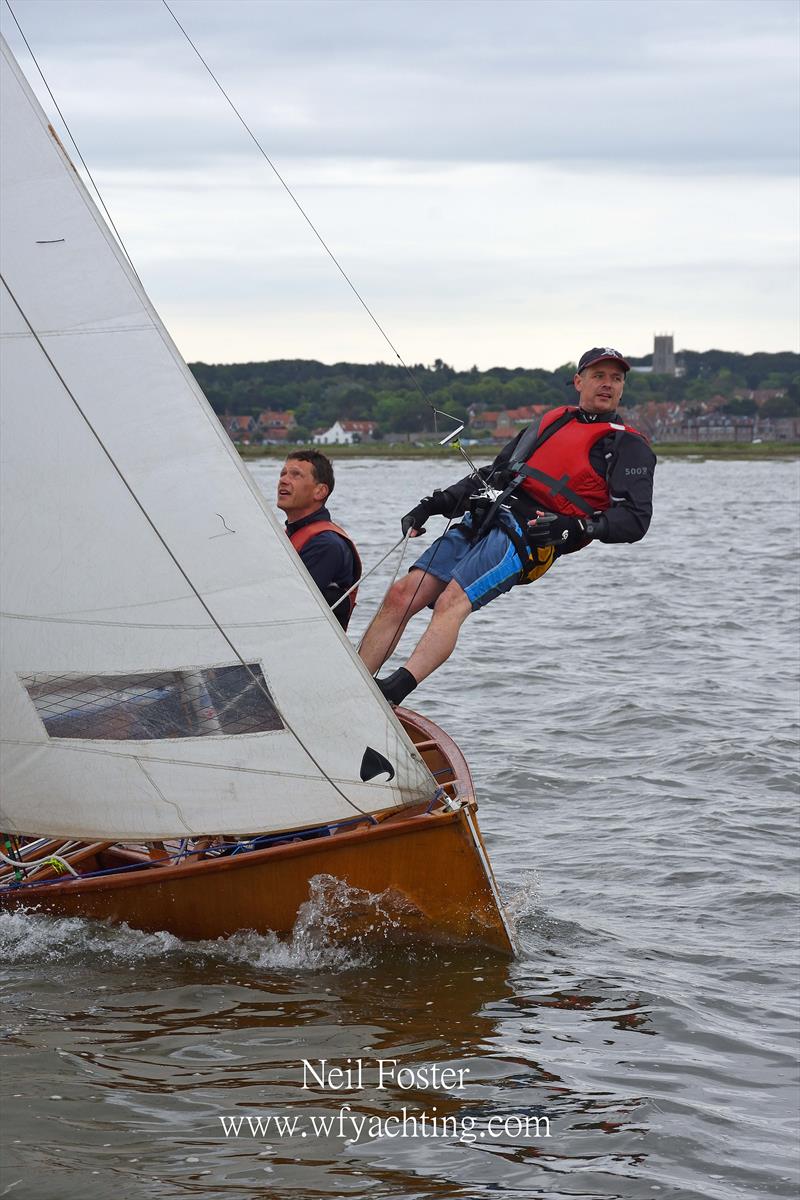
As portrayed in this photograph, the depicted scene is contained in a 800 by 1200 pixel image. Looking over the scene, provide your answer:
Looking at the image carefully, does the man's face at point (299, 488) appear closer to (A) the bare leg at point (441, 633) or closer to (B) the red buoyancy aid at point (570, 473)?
(A) the bare leg at point (441, 633)

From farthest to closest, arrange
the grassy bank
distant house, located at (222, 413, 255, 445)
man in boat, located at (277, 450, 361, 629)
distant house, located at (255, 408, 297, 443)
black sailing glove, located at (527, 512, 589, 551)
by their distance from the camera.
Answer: distant house, located at (255, 408, 297, 443), distant house, located at (222, 413, 255, 445), the grassy bank, black sailing glove, located at (527, 512, 589, 551), man in boat, located at (277, 450, 361, 629)

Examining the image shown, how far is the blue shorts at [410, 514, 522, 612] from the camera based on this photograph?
21.8 ft

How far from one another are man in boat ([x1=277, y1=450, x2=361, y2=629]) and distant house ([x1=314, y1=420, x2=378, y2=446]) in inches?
4036

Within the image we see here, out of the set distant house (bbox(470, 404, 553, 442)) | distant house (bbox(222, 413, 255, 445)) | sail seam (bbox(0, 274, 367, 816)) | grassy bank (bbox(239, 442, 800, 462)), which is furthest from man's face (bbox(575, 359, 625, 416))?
distant house (bbox(222, 413, 255, 445))

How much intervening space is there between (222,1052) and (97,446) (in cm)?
204

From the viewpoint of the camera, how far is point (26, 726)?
5477mm

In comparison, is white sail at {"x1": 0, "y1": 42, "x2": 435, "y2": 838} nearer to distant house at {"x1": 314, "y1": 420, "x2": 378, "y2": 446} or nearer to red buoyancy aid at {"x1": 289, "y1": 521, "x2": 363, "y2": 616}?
red buoyancy aid at {"x1": 289, "y1": 521, "x2": 363, "y2": 616}

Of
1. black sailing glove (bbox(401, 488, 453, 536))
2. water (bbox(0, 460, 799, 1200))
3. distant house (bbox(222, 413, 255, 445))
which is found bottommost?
water (bbox(0, 460, 799, 1200))

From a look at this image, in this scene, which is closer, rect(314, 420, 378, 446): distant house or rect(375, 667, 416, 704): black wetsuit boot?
rect(375, 667, 416, 704): black wetsuit boot

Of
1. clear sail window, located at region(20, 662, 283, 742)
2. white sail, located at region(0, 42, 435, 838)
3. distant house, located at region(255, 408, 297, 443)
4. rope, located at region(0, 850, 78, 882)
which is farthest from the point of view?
distant house, located at region(255, 408, 297, 443)

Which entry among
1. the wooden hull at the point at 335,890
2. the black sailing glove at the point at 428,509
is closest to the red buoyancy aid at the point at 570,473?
the black sailing glove at the point at 428,509

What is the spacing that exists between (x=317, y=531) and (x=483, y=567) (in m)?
0.72

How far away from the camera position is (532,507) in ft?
22.4

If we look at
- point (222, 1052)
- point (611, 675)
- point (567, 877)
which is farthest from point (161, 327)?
point (611, 675)
